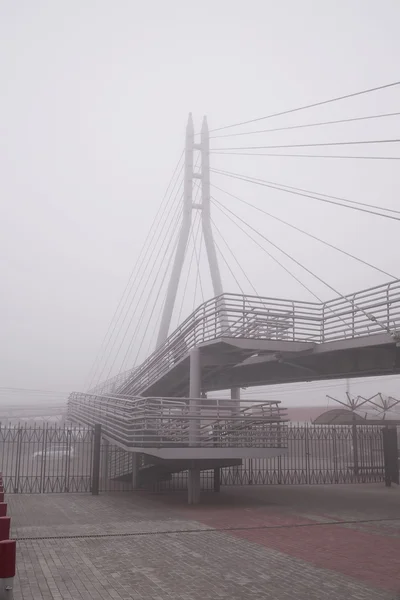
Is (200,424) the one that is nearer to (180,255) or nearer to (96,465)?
(96,465)

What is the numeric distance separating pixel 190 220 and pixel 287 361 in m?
14.0

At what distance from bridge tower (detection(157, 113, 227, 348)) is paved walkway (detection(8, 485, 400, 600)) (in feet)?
43.2

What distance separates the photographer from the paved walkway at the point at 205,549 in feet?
26.5

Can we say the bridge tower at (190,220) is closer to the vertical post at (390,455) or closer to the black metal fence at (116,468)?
the black metal fence at (116,468)

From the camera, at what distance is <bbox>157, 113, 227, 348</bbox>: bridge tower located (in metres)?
30.4

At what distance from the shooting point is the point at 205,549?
35.3ft

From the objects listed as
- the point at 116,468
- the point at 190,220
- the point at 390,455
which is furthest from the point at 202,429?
the point at 190,220

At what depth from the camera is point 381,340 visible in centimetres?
1686

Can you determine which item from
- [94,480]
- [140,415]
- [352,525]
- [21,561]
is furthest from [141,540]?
[94,480]

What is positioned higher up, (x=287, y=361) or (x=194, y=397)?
(x=287, y=361)

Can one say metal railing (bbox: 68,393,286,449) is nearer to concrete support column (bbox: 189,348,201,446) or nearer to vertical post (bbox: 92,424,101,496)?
concrete support column (bbox: 189,348,201,446)

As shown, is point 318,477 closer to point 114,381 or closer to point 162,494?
point 162,494

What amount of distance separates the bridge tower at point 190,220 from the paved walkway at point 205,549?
43.2 ft

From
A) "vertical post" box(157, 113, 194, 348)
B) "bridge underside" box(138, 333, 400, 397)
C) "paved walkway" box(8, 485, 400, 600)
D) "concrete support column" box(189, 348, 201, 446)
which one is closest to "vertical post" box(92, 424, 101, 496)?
"paved walkway" box(8, 485, 400, 600)
